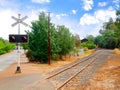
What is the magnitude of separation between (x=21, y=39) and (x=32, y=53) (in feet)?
51.9

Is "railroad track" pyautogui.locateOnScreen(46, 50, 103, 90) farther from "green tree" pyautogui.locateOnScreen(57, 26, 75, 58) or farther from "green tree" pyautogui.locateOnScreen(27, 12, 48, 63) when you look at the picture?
"green tree" pyautogui.locateOnScreen(57, 26, 75, 58)

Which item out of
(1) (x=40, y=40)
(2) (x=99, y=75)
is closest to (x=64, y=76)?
(2) (x=99, y=75)

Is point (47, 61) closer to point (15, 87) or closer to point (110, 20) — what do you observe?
point (15, 87)

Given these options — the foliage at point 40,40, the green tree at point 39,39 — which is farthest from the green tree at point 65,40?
the green tree at point 39,39

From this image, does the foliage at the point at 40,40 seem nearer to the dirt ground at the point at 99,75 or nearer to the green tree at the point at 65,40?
the dirt ground at the point at 99,75

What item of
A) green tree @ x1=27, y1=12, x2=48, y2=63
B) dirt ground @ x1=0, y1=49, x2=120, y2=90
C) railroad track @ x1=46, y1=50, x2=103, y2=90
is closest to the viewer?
dirt ground @ x1=0, y1=49, x2=120, y2=90

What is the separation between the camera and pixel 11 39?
25.1 metres

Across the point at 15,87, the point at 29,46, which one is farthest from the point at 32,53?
the point at 15,87

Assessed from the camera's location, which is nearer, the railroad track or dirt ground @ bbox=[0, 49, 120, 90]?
dirt ground @ bbox=[0, 49, 120, 90]

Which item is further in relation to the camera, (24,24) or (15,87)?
(24,24)

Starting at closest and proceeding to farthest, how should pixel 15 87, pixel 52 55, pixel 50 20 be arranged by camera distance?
pixel 15 87, pixel 50 20, pixel 52 55

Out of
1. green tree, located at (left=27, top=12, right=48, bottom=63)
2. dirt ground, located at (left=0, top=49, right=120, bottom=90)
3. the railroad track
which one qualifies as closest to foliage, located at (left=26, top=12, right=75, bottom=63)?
green tree, located at (left=27, top=12, right=48, bottom=63)

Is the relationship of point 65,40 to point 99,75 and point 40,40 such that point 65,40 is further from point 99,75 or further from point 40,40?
point 99,75

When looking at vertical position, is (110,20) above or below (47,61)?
above
